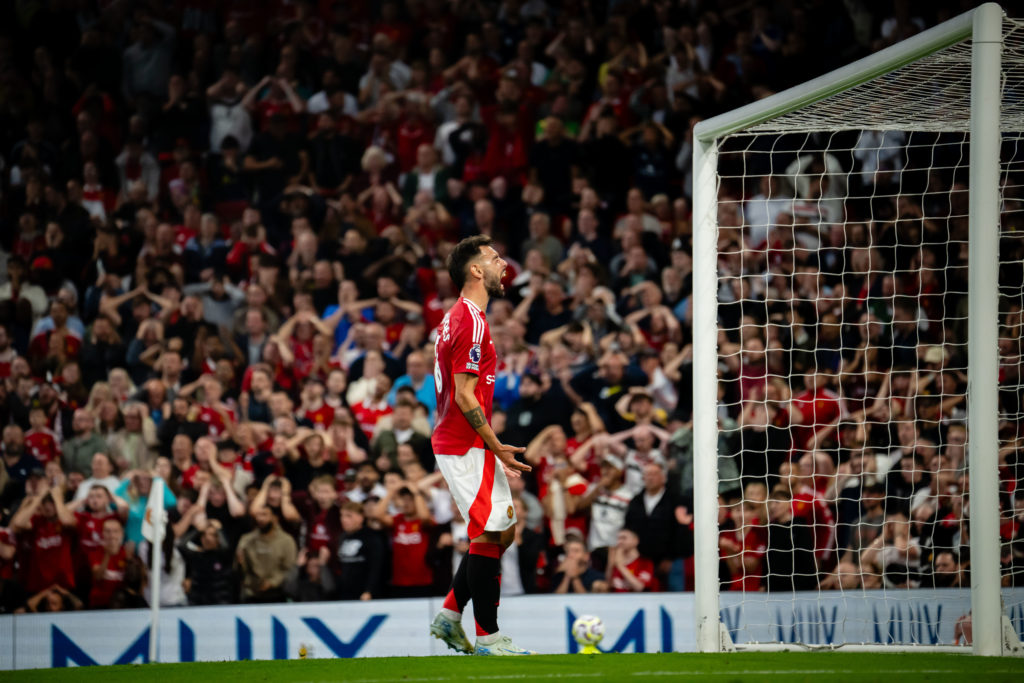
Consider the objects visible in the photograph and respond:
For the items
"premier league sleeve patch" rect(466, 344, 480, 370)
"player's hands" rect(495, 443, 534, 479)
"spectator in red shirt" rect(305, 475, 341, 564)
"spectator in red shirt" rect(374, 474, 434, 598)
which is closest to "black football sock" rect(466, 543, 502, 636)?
"player's hands" rect(495, 443, 534, 479)

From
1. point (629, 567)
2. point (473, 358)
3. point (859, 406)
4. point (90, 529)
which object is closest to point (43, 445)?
point (90, 529)

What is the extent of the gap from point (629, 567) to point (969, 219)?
15.7 feet

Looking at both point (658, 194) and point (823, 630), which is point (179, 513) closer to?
point (823, 630)

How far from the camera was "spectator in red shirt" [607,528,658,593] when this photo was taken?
10.0 metres

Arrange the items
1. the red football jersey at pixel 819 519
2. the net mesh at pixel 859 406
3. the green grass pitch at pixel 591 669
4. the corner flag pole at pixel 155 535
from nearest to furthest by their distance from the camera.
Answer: the green grass pitch at pixel 591 669 → the corner flag pole at pixel 155 535 → the net mesh at pixel 859 406 → the red football jersey at pixel 819 519

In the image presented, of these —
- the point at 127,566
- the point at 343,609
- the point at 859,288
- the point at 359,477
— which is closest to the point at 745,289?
the point at 859,288

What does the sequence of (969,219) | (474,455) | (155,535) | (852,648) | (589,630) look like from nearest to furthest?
1. (474,455)
2. (969,219)
3. (852,648)
4. (589,630)
5. (155,535)

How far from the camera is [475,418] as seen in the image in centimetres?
546

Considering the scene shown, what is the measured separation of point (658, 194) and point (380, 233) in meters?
3.17

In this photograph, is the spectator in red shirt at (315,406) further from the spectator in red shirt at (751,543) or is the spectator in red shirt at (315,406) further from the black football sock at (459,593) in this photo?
the black football sock at (459,593)

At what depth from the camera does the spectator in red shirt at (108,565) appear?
33.1 feet

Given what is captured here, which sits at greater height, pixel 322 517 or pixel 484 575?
pixel 484 575

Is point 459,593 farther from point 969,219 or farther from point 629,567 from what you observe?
point 629,567

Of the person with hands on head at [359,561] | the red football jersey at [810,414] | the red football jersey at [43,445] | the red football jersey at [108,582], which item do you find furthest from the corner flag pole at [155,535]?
the red football jersey at [810,414]
